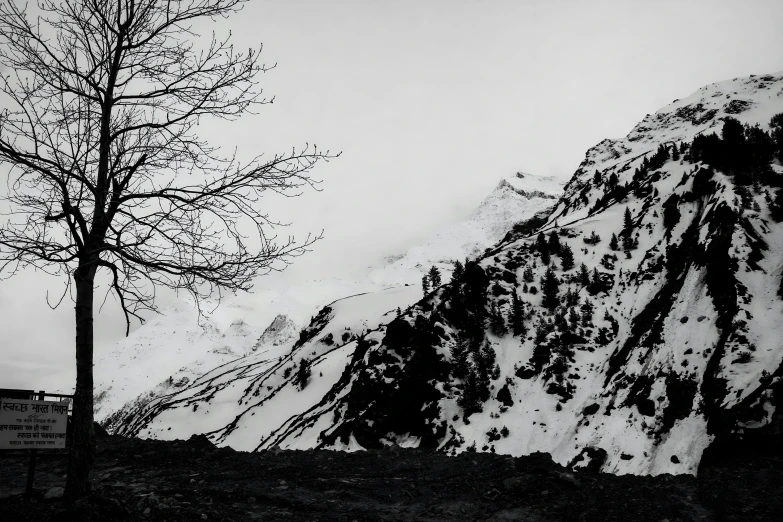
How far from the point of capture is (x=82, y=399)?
612 centimetres

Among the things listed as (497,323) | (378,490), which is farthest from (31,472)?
(497,323)

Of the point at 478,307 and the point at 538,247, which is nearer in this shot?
the point at 478,307

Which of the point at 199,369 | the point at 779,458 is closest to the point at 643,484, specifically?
the point at 779,458

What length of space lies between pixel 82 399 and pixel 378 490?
512 centimetres

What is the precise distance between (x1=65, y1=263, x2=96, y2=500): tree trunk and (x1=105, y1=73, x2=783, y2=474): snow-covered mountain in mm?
15186

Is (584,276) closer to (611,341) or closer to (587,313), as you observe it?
(587,313)

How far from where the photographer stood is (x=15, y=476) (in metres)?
9.84

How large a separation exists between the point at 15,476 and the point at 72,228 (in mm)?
7579

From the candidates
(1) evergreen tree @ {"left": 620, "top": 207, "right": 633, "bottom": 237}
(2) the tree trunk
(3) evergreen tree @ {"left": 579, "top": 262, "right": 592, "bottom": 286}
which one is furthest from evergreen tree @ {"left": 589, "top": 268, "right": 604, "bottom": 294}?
(2) the tree trunk

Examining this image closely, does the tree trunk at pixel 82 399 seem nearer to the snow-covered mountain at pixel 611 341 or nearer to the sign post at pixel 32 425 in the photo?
the sign post at pixel 32 425

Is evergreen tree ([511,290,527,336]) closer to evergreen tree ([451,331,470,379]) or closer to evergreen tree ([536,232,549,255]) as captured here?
evergreen tree ([451,331,470,379])

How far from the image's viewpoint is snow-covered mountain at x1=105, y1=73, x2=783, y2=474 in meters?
16.8

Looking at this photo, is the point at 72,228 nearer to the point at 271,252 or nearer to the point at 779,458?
the point at 271,252

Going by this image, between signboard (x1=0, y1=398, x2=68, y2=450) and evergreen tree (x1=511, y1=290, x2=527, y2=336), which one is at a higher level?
evergreen tree (x1=511, y1=290, x2=527, y2=336)
